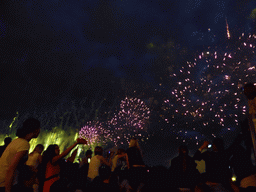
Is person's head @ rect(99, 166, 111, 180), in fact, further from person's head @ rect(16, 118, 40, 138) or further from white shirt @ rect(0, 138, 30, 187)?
white shirt @ rect(0, 138, 30, 187)

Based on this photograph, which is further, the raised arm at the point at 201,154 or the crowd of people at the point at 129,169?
the raised arm at the point at 201,154

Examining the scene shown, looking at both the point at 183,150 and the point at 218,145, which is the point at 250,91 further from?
the point at 183,150

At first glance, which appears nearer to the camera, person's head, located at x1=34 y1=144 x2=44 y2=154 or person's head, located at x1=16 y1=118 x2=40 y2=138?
person's head, located at x1=16 y1=118 x2=40 y2=138

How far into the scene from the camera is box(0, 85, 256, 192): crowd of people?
281cm

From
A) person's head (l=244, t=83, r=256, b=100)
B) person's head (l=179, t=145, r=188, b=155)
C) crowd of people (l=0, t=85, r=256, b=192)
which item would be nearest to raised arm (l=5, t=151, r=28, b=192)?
crowd of people (l=0, t=85, r=256, b=192)

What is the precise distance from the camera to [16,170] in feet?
8.80

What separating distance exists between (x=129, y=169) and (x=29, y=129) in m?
3.94

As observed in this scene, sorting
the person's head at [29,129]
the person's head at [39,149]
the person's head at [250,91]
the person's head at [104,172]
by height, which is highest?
the person's head at [250,91]

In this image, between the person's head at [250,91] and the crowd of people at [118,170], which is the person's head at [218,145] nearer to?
the crowd of people at [118,170]

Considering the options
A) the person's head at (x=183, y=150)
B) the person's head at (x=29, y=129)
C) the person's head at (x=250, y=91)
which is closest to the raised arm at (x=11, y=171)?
the person's head at (x=29, y=129)

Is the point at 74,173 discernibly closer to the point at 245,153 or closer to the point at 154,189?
the point at 154,189

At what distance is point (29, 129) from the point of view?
3098mm

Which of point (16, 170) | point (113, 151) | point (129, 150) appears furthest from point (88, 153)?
point (16, 170)

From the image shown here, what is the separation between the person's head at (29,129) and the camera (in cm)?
303
